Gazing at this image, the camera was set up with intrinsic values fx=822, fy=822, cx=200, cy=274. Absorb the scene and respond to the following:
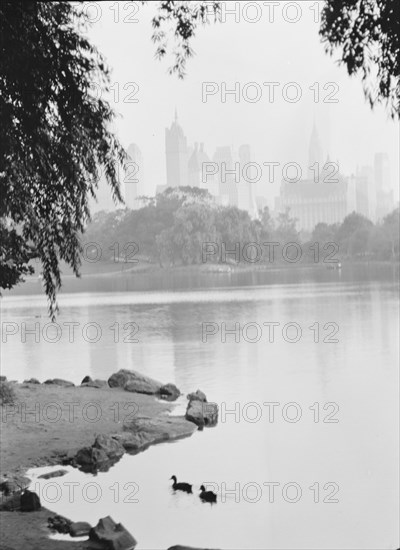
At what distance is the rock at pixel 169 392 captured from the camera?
916 cm

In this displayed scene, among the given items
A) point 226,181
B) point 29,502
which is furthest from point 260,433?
point 226,181

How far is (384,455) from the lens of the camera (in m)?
6.57

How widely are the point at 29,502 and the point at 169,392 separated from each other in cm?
422

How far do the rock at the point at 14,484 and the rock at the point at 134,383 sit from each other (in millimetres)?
3511

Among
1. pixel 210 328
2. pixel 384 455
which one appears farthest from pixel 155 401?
pixel 210 328

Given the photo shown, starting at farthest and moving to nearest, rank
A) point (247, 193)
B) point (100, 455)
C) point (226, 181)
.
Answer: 1. point (247, 193)
2. point (226, 181)
3. point (100, 455)

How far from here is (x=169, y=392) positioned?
9.23 metres

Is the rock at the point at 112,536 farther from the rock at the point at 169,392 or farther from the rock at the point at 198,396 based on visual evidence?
the rock at the point at 169,392

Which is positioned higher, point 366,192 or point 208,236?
point 366,192

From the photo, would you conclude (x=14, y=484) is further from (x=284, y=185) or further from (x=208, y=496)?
(x=284, y=185)

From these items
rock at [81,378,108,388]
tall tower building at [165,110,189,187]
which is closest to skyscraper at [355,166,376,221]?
tall tower building at [165,110,189,187]

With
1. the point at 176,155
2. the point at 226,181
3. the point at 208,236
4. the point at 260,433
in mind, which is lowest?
the point at 260,433

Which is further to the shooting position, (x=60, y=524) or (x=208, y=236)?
(x=208, y=236)

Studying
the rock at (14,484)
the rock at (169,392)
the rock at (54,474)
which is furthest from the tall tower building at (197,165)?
the rock at (14,484)
